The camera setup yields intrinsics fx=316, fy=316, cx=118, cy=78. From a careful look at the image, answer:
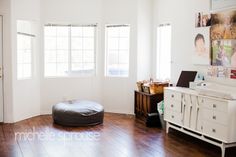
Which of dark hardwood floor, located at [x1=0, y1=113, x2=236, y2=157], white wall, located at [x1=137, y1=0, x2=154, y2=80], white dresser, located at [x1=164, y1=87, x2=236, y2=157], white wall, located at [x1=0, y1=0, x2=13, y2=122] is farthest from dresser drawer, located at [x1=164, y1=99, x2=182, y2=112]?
white wall, located at [x1=0, y1=0, x2=13, y2=122]

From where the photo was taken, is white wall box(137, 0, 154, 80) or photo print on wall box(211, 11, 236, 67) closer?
photo print on wall box(211, 11, 236, 67)

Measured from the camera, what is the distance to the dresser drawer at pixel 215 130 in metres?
4.26

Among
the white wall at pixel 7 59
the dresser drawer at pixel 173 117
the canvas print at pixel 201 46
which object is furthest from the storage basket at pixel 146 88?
the white wall at pixel 7 59

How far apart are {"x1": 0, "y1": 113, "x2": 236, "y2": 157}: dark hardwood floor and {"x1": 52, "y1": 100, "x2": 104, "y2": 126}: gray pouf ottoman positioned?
15cm

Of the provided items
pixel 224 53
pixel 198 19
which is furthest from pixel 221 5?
pixel 224 53

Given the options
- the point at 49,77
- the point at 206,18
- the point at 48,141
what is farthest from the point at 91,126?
the point at 206,18

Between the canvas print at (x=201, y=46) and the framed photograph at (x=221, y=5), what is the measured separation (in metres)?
0.37

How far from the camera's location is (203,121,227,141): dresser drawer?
4.26 meters

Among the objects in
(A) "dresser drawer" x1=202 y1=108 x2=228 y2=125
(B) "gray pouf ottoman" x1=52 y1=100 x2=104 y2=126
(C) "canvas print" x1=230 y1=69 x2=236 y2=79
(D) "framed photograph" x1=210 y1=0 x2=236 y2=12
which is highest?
(D) "framed photograph" x1=210 y1=0 x2=236 y2=12

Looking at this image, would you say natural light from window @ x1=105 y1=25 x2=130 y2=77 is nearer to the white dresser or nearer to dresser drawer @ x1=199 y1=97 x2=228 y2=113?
the white dresser

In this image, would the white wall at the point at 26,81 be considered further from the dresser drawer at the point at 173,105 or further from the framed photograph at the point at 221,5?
the framed photograph at the point at 221,5

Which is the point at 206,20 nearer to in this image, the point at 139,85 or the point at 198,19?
the point at 198,19

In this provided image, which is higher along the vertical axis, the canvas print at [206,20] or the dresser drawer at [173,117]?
the canvas print at [206,20]

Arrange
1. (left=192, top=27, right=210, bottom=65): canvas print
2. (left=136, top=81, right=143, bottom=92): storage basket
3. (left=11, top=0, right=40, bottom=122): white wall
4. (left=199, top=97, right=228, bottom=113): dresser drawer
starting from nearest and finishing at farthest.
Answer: (left=199, top=97, right=228, bottom=113): dresser drawer → (left=192, top=27, right=210, bottom=65): canvas print → (left=11, top=0, right=40, bottom=122): white wall → (left=136, top=81, right=143, bottom=92): storage basket
